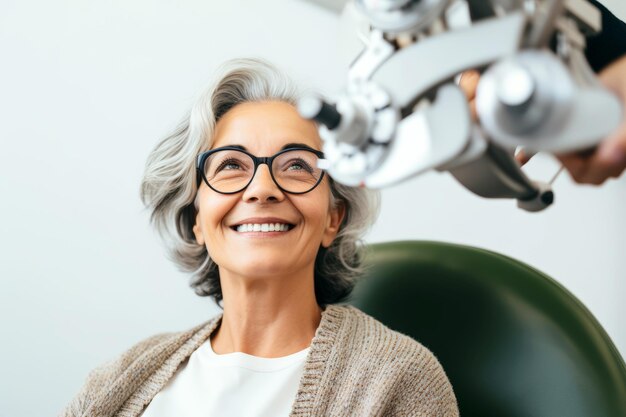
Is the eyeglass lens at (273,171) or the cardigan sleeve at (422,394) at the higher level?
the eyeglass lens at (273,171)

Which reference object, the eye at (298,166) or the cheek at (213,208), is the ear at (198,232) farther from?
the eye at (298,166)

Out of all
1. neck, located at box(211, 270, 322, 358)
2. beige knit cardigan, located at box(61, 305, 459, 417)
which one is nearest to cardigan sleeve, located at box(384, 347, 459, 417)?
beige knit cardigan, located at box(61, 305, 459, 417)

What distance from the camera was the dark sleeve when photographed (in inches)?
27.3

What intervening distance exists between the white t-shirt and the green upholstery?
263 mm

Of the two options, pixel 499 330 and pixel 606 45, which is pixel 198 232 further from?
pixel 606 45

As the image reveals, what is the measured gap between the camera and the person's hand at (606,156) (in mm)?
540

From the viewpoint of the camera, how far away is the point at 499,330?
122cm

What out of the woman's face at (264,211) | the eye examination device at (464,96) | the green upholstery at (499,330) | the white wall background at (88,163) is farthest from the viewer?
the white wall background at (88,163)

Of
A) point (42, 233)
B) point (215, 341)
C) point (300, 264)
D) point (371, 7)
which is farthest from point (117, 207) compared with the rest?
point (371, 7)

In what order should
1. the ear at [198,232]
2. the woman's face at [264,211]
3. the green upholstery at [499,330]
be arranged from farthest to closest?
the ear at [198,232], the woman's face at [264,211], the green upholstery at [499,330]

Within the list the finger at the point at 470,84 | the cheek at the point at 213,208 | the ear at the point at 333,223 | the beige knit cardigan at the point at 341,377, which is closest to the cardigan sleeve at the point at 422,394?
the beige knit cardigan at the point at 341,377


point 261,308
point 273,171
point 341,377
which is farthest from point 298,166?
point 341,377

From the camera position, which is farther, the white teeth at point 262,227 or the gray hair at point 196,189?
the gray hair at point 196,189

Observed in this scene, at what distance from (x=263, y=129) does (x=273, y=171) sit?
0.09 meters
